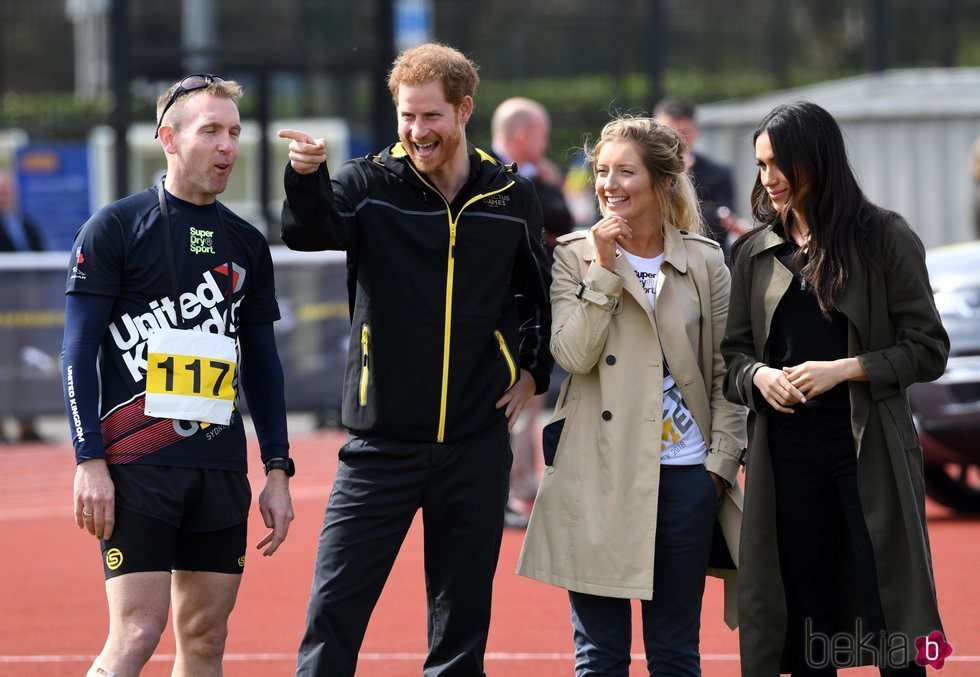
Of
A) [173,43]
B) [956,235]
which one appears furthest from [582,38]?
[956,235]

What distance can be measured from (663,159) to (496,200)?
523mm

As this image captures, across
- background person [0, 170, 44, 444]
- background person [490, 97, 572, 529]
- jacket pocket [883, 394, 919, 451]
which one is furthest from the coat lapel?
background person [0, 170, 44, 444]

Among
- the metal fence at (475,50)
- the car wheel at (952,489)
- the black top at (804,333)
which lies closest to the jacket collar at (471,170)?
the black top at (804,333)

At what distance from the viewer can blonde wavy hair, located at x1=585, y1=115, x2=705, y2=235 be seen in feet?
15.8

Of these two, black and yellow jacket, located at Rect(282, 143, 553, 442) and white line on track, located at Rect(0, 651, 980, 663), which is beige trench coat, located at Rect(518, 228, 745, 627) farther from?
white line on track, located at Rect(0, 651, 980, 663)

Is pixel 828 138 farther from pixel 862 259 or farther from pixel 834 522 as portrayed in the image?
pixel 834 522

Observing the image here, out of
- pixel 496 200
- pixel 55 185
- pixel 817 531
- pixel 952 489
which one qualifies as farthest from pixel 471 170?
pixel 55 185

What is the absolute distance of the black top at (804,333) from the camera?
4.61 m

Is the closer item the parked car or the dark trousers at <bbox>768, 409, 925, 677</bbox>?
the dark trousers at <bbox>768, 409, 925, 677</bbox>

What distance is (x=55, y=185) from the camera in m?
19.0

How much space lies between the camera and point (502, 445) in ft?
15.9

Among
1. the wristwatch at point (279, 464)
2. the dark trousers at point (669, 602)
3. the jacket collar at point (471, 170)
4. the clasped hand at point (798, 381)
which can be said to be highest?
the jacket collar at point (471, 170)

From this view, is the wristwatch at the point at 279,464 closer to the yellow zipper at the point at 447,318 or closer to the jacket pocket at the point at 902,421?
the yellow zipper at the point at 447,318

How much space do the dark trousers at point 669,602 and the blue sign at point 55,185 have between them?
15.0 m
